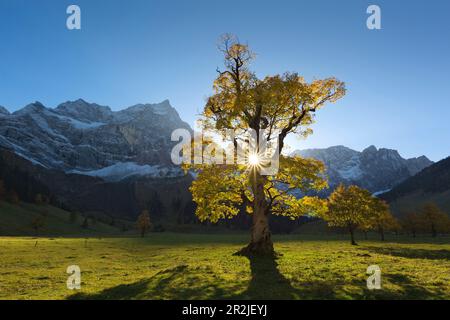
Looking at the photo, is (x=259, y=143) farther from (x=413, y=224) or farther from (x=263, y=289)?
(x=413, y=224)

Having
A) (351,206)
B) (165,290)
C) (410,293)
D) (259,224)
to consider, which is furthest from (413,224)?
(165,290)

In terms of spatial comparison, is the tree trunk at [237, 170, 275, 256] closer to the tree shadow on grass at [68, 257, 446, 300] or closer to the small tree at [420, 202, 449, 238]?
the tree shadow on grass at [68, 257, 446, 300]

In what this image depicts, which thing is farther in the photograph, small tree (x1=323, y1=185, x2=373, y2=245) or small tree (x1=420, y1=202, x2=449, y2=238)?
small tree (x1=420, y1=202, x2=449, y2=238)

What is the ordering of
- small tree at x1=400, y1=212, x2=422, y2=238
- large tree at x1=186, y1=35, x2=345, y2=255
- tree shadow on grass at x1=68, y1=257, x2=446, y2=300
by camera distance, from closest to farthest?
tree shadow on grass at x1=68, y1=257, x2=446, y2=300 < large tree at x1=186, y1=35, x2=345, y2=255 < small tree at x1=400, y1=212, x2=422, y2=238

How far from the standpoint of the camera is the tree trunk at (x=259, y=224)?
36.0m

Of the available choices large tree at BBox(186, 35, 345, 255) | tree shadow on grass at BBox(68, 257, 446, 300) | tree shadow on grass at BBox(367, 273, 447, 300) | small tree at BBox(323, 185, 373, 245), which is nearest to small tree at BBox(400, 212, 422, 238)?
small tree at BBox(323, 185, 373, 245)

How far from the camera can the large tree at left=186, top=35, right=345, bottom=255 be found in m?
33.1

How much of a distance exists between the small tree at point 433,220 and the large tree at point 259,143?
11837 cm

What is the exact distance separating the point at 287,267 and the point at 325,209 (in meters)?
10.6

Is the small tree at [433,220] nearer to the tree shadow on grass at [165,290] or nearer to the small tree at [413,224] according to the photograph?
the small tree at [413,224]

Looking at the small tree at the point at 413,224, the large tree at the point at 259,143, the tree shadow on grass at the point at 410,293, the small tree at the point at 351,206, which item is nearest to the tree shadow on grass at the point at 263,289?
the tree shadow on grass at the point at 410,293

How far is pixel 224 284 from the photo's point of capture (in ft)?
69.3
